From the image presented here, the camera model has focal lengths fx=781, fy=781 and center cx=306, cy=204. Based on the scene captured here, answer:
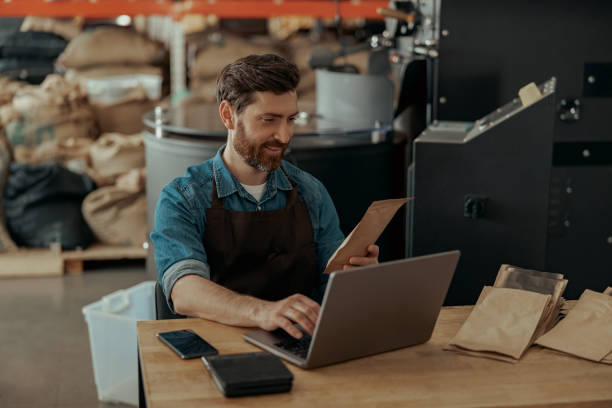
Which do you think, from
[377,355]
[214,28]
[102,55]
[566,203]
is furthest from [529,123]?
[214,28]

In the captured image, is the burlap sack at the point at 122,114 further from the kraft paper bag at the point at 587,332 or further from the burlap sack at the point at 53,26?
the kraft paper bag at the point at 587,332

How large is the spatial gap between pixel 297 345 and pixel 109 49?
4588mm

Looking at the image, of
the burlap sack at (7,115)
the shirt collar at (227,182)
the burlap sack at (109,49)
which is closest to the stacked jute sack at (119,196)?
the burlap sack at (7,115)

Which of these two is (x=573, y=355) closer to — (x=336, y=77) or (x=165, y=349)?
(x=165, y=349)

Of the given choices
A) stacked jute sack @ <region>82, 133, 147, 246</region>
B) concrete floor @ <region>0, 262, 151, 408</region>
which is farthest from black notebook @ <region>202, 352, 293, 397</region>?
stacked jute sack @ <region>82, 133, 147, 246</region>

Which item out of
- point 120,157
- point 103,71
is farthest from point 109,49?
point 120,157

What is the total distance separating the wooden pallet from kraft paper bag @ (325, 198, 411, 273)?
2.96 meters

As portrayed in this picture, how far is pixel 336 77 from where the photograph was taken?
3418 millimetres

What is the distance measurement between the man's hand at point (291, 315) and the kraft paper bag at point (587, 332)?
1.50 ft

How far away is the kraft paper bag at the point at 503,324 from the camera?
1.51m

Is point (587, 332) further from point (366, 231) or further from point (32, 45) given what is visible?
point (32, 45)

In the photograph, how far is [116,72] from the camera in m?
5.71

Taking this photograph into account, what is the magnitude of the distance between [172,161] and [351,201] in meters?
0.79

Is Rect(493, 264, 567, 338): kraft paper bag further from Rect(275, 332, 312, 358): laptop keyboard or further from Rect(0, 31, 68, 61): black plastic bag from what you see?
Rect(0, 31, 68, 61): black plastic bag
